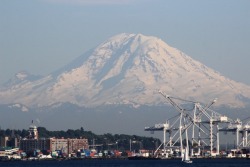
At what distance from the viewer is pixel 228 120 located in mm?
183250

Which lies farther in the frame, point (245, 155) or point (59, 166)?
point (245, 155)

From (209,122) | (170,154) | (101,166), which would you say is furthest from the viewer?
(170,154)

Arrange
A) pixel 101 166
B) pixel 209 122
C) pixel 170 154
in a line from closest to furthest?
1. pixel 101 166
2. pixel 209 122
3. pixel 170 154

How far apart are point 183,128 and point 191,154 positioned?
17.2 ft

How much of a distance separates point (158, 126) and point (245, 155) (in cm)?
1697

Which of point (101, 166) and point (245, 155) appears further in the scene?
point (245, 155)

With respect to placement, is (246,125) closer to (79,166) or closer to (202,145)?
(202,145)

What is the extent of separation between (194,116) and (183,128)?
152 inches

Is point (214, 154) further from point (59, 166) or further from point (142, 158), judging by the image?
point (59, 166)

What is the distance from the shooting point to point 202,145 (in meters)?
195

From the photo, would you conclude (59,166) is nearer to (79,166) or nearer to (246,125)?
(79,166)

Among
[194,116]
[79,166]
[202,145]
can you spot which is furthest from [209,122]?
[79,166]

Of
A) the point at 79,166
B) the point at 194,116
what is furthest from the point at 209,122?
the point at 79,166

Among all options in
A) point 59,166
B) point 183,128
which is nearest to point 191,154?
point 183,128
